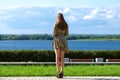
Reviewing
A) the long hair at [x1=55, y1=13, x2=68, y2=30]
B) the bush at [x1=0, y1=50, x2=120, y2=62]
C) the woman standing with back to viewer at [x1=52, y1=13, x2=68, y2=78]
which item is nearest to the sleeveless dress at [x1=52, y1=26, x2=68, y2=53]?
the woman standing with back to viewer at [x1=52, y1=13, x2=68, y2=78]

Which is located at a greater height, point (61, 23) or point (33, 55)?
point (61, 23)

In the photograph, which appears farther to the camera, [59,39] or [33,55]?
[33,55]

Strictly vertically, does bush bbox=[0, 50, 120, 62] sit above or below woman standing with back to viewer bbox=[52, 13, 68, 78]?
below

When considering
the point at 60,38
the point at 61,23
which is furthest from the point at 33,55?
the point at 61,23

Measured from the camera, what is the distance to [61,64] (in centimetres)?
1353

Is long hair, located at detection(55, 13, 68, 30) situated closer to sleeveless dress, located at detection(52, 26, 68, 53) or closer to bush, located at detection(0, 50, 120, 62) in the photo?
sleeveless dress, located at detection(52, 26, 68, 53)

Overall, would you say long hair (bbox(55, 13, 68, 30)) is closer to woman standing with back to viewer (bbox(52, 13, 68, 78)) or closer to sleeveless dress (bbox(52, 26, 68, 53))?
woman standing with back to viewer (bbox(52, 13, 68, 78))

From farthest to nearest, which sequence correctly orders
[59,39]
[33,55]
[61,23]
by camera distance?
[33,55], [59,39], [61,23]

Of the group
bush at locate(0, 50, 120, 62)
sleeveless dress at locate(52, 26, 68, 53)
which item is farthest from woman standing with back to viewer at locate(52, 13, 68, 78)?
bush at locate(0, 50, 120, 62)

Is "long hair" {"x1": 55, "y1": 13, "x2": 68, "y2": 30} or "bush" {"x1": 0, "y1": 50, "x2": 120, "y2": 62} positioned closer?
"long hair" {"x1": 55, "y1": 13, "x2": 68, "y2": 30}

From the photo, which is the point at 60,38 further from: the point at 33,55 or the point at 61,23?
the point at 33,55

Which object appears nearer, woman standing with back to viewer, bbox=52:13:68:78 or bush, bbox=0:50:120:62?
woman standing with back to viewer, bbox=52:13:68:78

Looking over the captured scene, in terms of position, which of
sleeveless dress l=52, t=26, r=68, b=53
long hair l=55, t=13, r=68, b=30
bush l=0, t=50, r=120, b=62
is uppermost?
long hair l=55, t=13, r=68, b=30

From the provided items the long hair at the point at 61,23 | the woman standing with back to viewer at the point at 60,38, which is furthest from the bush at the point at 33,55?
the long hair at the point at 61,23
